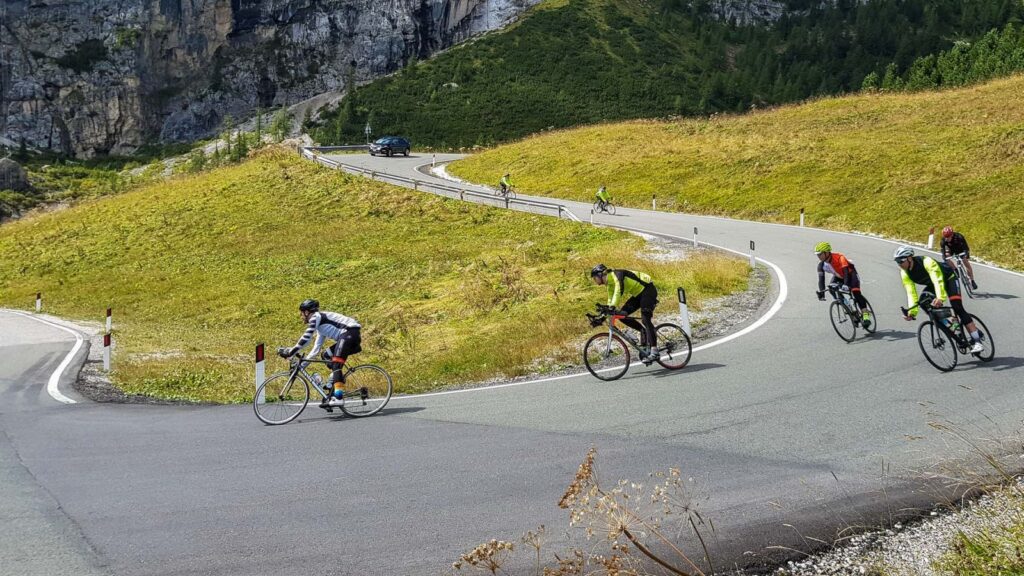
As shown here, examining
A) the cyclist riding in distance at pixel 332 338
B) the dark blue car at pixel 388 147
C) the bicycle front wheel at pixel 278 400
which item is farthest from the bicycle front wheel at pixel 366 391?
the dark blue car at pixel 388 147

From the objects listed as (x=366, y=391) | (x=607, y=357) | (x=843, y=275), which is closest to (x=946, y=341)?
(x=843, y=275)

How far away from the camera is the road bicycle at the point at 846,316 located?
13.9m

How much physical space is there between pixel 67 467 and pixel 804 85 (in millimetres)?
117592

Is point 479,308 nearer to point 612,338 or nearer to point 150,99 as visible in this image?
point 612,338

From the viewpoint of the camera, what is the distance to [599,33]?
398 ft

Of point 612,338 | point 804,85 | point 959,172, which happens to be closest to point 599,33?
point 804,85

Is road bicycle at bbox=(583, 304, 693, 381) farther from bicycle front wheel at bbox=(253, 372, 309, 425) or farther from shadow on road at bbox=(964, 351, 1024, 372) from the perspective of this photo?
bicycle front wheel at bbox=(253, 372, 309, 425)

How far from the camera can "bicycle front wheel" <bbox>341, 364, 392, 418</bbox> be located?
11.5m

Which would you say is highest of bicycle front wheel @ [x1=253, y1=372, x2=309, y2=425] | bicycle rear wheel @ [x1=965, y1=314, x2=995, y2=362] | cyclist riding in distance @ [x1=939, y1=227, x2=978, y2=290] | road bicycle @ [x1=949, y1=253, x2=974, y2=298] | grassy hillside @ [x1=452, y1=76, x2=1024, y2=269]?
grassy hillside @ [x1=452, y1=76, x2=1024, y2=269]

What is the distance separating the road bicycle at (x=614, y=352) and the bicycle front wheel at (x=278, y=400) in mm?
4770

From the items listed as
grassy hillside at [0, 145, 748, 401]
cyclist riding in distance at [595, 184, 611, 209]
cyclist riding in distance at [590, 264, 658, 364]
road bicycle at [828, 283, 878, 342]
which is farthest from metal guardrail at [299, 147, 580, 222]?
cyclist riding in distance at [590, 264, 658, 364]

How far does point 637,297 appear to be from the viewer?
42.8 feet

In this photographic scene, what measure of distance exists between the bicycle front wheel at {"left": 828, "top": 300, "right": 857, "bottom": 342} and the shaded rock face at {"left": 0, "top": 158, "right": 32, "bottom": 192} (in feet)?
361

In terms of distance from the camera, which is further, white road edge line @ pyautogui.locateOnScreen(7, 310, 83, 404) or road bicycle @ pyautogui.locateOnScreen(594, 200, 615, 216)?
road bicycle @ pyautogui.locateOnScreen(594, 200, 615, 216)
